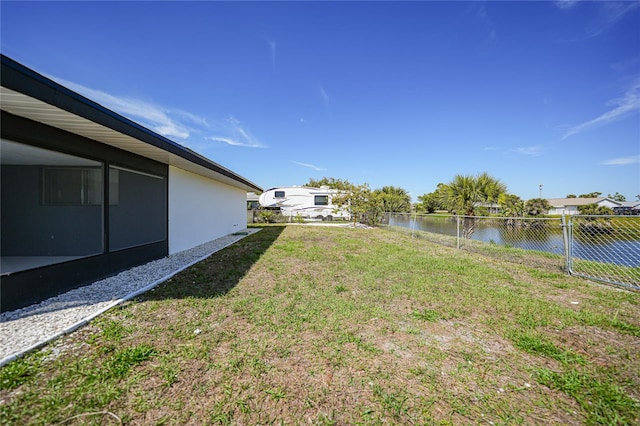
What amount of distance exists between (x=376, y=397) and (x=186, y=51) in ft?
36.8

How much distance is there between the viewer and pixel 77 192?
18.5ft

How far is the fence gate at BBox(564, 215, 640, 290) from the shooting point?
454cm

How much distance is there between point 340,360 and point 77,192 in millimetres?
6793

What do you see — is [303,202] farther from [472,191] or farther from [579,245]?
[579,245]

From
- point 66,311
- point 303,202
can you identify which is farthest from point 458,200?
point 303,202

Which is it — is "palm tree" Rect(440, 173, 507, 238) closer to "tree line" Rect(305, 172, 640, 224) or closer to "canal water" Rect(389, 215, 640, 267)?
"tree line" Rect(305, 172, 640, 224)

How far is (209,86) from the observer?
1107cm

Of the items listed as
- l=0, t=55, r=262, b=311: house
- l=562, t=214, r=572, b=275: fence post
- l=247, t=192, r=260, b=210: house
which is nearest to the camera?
l=0, t=55, r=262, b=311: house

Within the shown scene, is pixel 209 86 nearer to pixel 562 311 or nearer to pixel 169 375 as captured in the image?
pixel 169 375

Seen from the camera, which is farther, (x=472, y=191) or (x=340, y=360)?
(x=472, y=191)

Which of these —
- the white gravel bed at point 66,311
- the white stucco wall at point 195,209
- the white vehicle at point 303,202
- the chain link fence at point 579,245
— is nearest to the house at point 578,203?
the white vehicle at point 303,202

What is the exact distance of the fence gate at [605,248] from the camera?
454 cm

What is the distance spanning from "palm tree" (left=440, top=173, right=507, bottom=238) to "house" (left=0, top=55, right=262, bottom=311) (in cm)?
884

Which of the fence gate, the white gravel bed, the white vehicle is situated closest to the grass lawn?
the white gravel bed
